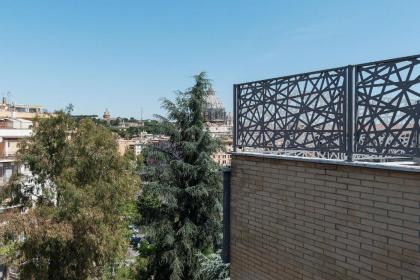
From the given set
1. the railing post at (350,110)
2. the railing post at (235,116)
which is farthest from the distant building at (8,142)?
the railing post at (350,110)

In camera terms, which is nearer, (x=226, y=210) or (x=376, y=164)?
(x=376, y=164)

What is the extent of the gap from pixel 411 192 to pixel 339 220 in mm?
738

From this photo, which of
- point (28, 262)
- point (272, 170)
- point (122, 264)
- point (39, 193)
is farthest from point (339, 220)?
point (122, 264)

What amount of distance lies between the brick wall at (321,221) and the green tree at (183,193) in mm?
8613

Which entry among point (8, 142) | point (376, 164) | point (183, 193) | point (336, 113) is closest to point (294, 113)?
point (336, 113)

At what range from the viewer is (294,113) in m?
4.05

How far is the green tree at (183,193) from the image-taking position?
13484 millimetres

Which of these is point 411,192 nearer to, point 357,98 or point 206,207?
point 357,98

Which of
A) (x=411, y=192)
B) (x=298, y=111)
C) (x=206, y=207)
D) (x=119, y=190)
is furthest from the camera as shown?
(x=206, y=207)

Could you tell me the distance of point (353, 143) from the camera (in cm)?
339

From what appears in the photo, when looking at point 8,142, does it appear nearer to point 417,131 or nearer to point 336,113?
point 336,113

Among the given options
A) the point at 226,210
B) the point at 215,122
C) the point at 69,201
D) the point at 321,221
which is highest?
the point at 215,122

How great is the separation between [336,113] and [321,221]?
3.27 ft

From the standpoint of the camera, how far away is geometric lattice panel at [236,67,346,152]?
11.8 feet
